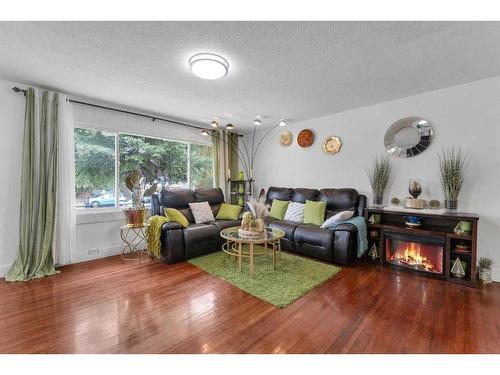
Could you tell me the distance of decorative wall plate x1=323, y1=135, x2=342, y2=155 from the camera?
3.99m

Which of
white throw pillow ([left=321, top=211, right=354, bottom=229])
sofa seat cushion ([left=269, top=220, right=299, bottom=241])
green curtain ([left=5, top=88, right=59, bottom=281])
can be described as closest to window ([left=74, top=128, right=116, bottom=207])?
green curtain ([left=5, top=88, right=59, bottom=281])

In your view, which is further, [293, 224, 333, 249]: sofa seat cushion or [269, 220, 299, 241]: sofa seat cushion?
[269, 220, 299, 241]: sofa seat cushion

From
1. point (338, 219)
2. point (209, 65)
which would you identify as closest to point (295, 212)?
Answer: point (338, 219)

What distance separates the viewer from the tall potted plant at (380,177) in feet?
11.2

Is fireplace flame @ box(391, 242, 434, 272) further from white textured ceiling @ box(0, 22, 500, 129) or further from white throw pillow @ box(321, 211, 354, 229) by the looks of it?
white textured ceiling @ box(0, 22, 500, 129)

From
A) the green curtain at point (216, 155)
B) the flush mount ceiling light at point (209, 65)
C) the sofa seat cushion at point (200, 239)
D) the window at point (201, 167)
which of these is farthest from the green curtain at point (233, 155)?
the flush mount ceiling light at point (209, 65)

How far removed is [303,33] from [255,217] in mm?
2123

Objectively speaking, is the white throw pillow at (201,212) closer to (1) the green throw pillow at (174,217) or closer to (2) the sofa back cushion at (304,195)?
(1) the green throw pillow at (174,217)

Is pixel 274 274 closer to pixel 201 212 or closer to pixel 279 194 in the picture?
pixel 201 212

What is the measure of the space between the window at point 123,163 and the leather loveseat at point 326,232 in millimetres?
2057

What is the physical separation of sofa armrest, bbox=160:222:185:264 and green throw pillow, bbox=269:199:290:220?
67.8 inches
